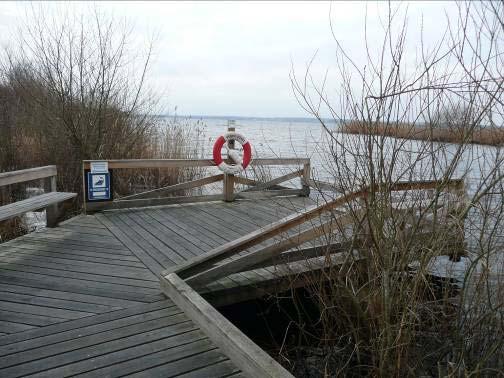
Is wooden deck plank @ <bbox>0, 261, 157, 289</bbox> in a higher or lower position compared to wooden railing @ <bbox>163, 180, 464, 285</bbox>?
lower

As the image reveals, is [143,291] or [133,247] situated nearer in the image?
[143,291]

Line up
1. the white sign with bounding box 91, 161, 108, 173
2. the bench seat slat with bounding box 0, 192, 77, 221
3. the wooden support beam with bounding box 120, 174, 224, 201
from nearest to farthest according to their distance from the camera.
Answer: the bench seat slat with bounding box 0, 192, 77, 221 → the white sign with bounding box 91, 161, 108, 173 → the wooden support beam with bounding box 120, 174, 224, 201

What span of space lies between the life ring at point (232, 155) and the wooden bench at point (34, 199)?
84.8 inches

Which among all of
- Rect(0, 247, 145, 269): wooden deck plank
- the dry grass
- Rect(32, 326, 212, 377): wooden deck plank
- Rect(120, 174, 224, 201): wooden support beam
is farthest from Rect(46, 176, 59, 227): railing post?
the dry grass

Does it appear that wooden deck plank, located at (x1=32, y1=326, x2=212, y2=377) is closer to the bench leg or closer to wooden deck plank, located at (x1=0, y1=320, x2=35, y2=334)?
wooden deck plank, located at (x1=0, y1=320, x2=35, y2=334)

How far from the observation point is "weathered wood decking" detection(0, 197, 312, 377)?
232 cm

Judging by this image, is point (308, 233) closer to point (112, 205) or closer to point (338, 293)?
→ point (338, 293)

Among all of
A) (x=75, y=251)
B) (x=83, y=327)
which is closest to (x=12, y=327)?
(x=83, y=327)

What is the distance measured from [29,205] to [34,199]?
14.7 inches

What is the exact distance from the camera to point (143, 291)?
128 inches

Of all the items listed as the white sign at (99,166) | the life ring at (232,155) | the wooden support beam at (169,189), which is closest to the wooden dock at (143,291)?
the white sign at (99,166)

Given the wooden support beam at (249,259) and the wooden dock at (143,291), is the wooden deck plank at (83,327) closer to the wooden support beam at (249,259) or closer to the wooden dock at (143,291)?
the wooden dock at (143,291)

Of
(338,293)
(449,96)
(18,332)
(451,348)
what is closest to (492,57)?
(449,96)

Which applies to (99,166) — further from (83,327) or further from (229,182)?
(83,327)
